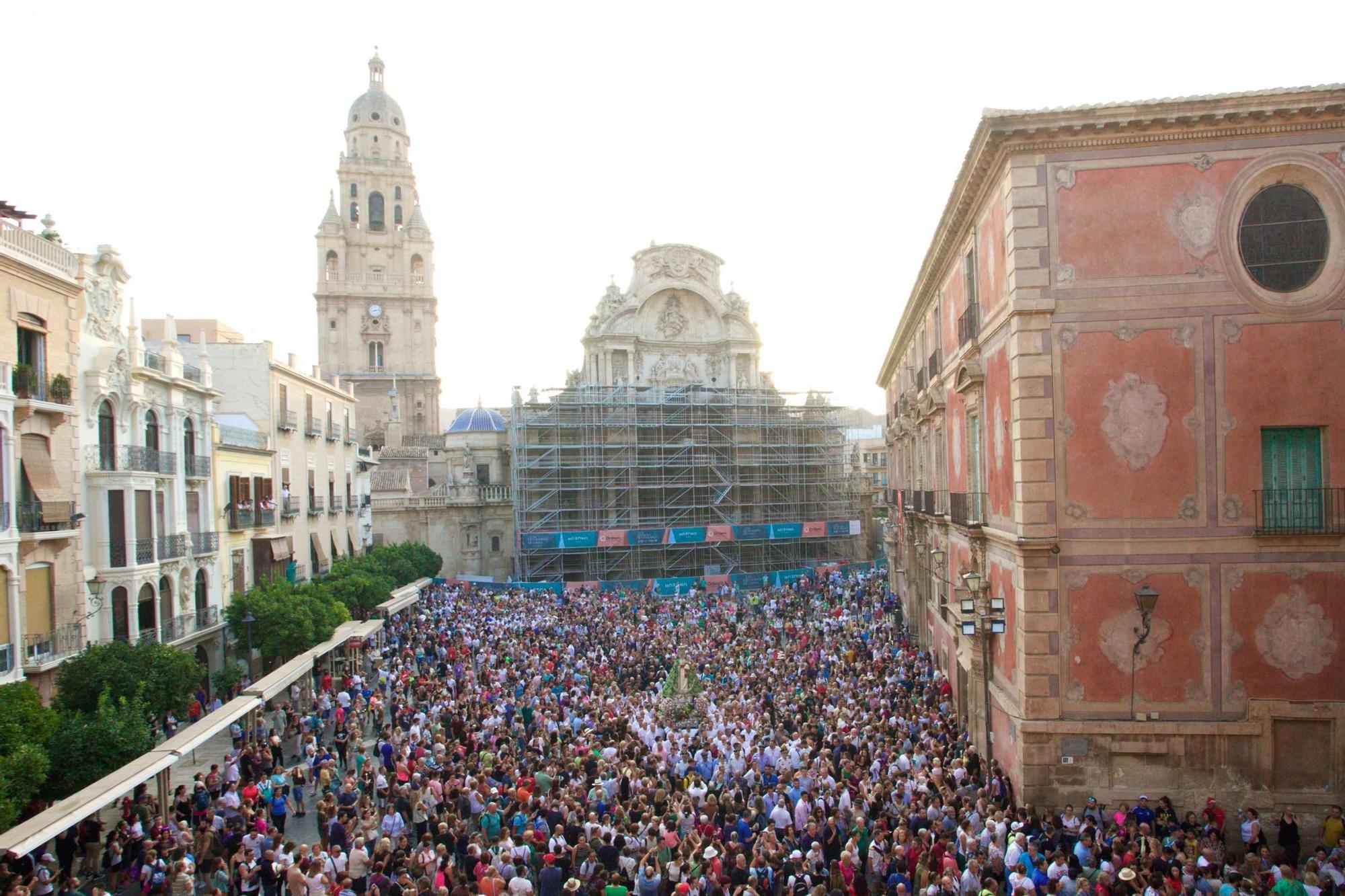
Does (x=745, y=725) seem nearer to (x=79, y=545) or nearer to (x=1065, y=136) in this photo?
(x=1065, y=136)

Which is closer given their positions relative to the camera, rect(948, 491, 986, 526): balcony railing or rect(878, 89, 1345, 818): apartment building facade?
rect(878, 89, 1345, 818): apartment building facade

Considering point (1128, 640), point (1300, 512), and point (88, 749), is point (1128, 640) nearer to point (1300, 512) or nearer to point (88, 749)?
point (1300, 512)

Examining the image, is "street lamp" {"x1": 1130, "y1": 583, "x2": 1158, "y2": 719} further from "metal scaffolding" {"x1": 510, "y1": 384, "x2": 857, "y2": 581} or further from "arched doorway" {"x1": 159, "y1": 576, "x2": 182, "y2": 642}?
"metal scaffolding" {"x1": 510, "y1": 384, "x2": 857, "y2": 581}

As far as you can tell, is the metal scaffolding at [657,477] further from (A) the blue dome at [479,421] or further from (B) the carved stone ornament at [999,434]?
(B) the carved stone ornament at [999,434]

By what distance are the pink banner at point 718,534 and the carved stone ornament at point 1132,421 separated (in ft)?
107

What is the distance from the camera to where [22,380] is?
17.9 meters

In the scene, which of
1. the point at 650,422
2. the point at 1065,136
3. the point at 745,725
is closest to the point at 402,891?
the point at 745,725

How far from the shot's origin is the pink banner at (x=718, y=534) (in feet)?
148

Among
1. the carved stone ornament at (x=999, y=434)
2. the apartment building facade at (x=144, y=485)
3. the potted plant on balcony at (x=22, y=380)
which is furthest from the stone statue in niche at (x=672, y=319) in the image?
the carved stone ornament at (x=999, y=434)

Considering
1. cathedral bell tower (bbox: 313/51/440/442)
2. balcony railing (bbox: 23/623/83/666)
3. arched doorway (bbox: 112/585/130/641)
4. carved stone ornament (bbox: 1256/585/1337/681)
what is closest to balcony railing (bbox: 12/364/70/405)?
balcony railing (bbox: 23/623/83/666)

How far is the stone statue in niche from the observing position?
5266 cm

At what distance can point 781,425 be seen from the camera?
49188 millimetres

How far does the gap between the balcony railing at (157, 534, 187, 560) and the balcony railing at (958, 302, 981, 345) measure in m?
19.5

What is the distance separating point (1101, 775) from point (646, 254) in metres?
42.3
